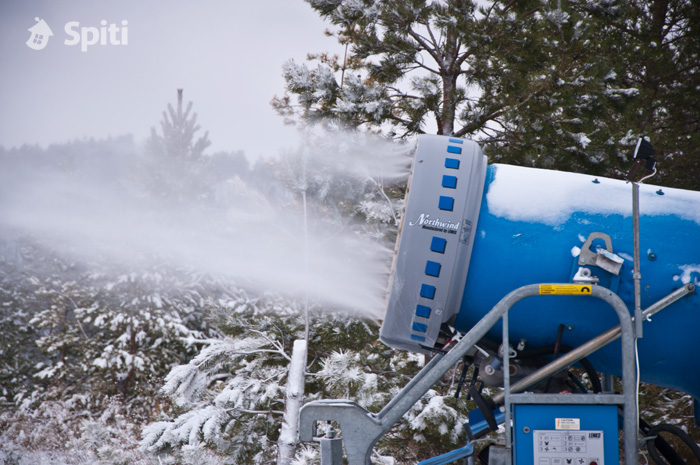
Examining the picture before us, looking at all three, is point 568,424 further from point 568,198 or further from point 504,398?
point 568,198

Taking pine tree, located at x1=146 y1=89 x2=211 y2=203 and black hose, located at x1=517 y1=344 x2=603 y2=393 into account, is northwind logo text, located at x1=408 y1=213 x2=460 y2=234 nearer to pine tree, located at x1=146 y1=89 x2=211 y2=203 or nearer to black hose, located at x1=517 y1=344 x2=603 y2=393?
black hose, located at x1=517 y1=344 x2=603 y2=393

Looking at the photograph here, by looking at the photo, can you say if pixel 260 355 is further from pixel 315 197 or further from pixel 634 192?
pixel 634 192

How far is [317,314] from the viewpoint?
31.7 ft

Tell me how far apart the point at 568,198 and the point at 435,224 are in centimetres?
66

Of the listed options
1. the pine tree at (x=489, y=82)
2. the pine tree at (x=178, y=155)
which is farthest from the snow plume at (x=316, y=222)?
the pine tree at (x=178, y=155)

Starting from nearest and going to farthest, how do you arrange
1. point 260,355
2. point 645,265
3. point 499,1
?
1. point 645,265
2. point 499,1
3. point 260,355

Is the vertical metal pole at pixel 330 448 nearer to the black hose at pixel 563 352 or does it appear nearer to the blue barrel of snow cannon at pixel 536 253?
the blue barrel of snow cannon at pixel 536 253

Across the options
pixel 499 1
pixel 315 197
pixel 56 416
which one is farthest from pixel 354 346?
pixel 56 416

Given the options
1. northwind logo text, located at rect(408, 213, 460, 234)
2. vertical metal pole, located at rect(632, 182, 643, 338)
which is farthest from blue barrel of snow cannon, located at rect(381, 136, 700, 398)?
vertical metal pole, located at rect(632, 182, 643, 338)

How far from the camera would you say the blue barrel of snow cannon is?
2.63 meters

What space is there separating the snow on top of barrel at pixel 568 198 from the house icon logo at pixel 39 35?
3035cm

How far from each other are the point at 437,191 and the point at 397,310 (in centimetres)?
61

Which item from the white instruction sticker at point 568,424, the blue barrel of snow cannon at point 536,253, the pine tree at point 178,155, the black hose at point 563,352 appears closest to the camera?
the white instruction sticker at point 568,424

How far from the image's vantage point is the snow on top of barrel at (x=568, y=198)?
272 centimetres
